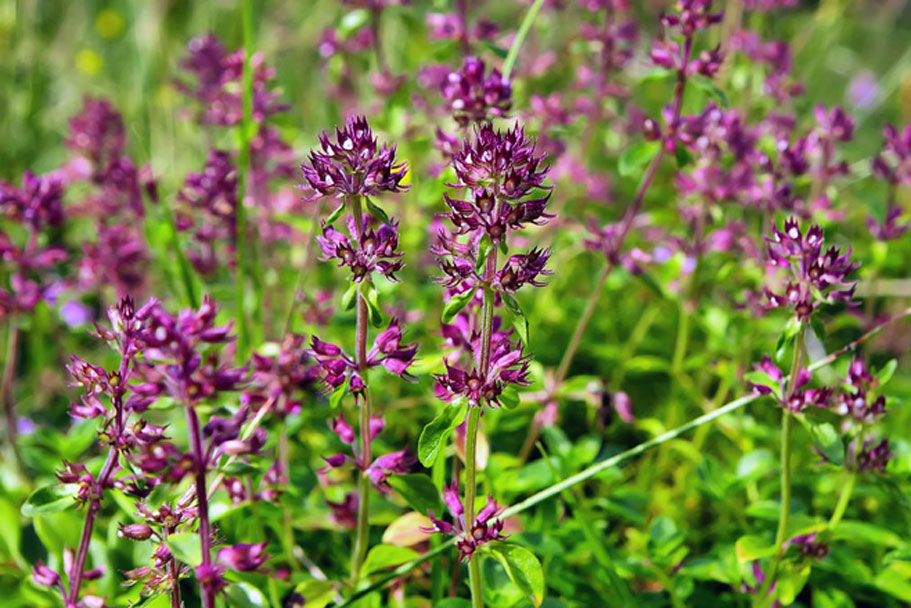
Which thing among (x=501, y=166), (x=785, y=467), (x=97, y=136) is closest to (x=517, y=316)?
(x=501, y=166)

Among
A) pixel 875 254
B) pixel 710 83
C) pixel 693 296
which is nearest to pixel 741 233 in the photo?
pixel 693 296

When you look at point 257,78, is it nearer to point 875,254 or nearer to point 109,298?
point 109,298

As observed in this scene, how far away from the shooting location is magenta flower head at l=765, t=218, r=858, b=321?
6.43 ft

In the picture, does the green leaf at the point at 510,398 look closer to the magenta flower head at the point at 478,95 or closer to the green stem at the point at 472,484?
the green stem at the point at 472,484

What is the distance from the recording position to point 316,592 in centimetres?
213

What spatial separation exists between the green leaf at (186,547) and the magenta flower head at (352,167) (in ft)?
2.34

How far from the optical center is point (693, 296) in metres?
3.28

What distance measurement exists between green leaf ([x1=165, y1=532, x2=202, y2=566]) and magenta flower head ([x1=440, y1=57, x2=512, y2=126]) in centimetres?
136

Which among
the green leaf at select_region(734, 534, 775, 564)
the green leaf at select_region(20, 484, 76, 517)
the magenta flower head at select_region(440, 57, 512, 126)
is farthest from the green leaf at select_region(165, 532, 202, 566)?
the magenta flower head at select_region(440, 57, 512, 126)

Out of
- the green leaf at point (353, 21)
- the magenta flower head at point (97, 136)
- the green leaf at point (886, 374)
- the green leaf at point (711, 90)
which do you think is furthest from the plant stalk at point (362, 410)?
the magenta flower head at point (97, 136)

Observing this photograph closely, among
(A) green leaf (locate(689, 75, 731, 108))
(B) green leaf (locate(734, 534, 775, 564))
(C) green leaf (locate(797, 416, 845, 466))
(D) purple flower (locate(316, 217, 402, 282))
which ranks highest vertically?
(A) green leaf (locate(689, 75, 731, 108))

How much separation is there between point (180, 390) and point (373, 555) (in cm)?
82

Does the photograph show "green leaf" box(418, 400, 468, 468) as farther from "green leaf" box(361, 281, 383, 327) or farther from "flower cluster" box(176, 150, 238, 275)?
"flower cluster" box(176, 150, 238, 275)

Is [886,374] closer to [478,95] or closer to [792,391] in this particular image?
[792,391]
